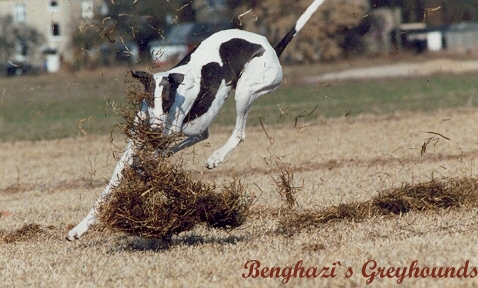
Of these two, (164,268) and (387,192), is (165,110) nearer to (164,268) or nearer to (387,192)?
(164,268)

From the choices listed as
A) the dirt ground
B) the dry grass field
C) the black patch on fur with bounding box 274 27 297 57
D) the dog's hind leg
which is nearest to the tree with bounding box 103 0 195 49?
the dog's hind leg

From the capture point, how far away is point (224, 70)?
9.78 meters

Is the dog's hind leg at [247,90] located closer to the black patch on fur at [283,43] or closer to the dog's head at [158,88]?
the black patch on fur at [283,43]

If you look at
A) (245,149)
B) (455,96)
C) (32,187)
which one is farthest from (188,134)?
(455,96)

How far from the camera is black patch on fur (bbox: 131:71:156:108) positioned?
8.36m

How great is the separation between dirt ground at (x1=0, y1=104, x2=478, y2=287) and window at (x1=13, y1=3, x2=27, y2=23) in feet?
187

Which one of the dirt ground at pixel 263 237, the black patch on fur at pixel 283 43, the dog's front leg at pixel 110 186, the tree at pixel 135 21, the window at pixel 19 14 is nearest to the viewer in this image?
the dirt ground at pixel 263 237

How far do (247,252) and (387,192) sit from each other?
2.80 metres

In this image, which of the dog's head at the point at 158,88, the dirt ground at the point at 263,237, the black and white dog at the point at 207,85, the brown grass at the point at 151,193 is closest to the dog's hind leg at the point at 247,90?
the black and white dog at the point at 207,85

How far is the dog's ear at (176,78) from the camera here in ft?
28.2

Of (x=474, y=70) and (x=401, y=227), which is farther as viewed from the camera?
(x=474, y=70)

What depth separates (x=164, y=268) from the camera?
7.37m

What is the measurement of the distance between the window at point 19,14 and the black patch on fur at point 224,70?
207ft

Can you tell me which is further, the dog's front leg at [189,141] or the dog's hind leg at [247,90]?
the dog's hind leg at [247,90]
